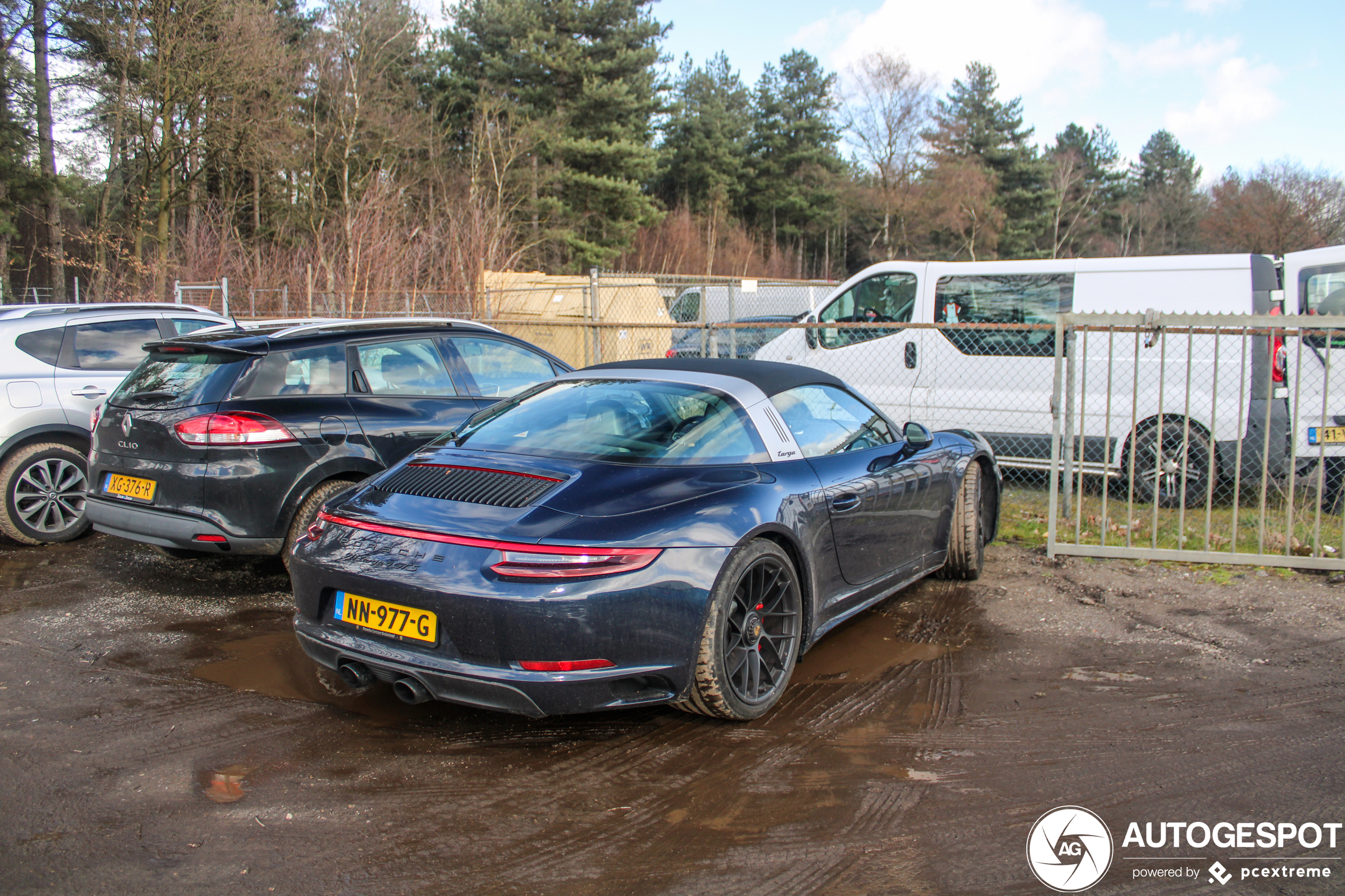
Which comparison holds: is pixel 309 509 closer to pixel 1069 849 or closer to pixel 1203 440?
pixel 1069 849

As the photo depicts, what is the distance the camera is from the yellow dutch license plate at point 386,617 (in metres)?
3.32

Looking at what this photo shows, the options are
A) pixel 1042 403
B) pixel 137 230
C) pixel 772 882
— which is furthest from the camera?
pixel 137 230

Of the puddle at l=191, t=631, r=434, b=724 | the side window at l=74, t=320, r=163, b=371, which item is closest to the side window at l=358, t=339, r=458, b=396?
the puddle at l=191, t=631, r=434, b=724

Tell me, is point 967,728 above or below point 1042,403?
below

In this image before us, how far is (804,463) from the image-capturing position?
4.25 metres

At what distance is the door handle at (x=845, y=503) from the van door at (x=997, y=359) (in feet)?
14.9

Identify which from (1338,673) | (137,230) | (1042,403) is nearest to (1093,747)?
(1338,673)

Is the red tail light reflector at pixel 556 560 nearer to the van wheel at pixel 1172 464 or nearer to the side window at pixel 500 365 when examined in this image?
the side window at pixel 500 365

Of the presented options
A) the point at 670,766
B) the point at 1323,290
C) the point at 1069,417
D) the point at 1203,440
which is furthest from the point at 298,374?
the point at 1323,290

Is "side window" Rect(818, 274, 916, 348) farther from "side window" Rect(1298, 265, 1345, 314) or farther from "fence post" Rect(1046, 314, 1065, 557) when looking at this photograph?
"side window" Rect(1298, 265, 1345, 314)

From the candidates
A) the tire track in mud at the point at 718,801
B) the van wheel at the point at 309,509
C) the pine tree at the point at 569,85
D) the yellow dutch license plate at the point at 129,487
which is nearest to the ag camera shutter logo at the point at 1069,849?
the tire track in mud at the point at 718,801

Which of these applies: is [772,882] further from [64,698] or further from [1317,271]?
[1317,271]

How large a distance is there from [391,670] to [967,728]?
2.23m

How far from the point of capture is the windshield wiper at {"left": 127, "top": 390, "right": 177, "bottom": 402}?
17.9 ft
